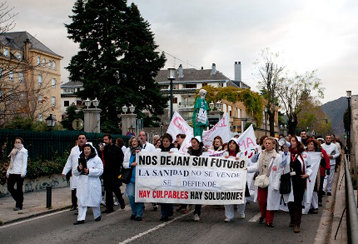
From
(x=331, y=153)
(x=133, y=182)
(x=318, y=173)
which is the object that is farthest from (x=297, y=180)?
(x=331, y=153)

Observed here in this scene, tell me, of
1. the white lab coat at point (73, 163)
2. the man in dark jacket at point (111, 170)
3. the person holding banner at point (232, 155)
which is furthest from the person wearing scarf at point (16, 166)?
the person holding banner at point (232, 155)

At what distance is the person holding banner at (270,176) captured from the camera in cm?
1018

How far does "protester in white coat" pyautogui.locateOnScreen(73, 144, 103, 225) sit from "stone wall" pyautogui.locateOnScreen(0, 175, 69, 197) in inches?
258

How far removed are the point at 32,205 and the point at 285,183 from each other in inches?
310

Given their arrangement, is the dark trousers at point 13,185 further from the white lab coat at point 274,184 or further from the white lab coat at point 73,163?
the white lab coat at point 274,184

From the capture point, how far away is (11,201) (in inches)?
611

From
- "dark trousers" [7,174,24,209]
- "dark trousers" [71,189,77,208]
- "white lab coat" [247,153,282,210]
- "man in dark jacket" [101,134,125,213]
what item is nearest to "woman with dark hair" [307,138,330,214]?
"white lab coat" [247,153,282,210]

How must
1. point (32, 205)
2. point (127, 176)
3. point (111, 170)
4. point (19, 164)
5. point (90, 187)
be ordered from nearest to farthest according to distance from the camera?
point (90, 187) < point (127, 176) < point (111, 170) < point (19, 164) < point (32, 205)

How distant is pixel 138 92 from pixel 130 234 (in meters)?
35.7

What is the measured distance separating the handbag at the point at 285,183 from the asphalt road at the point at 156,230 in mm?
829

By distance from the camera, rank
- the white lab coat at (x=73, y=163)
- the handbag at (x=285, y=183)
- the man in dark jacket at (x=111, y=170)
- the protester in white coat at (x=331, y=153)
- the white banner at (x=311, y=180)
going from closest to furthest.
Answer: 1. the handbag at (x=285, y=183)
2. the white banner at (x=311, y=180)
3. the man in dark jacket at (x=111, y=170)
4. the white lab coat at (x=73, y=163)
5. the protester in white coat at (x=331, y=153)

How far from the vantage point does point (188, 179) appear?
11.3 meters

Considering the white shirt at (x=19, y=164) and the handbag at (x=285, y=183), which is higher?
the white shirt at (x=19, y=164)

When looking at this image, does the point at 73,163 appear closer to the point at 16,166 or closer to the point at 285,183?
the point at 16,166
